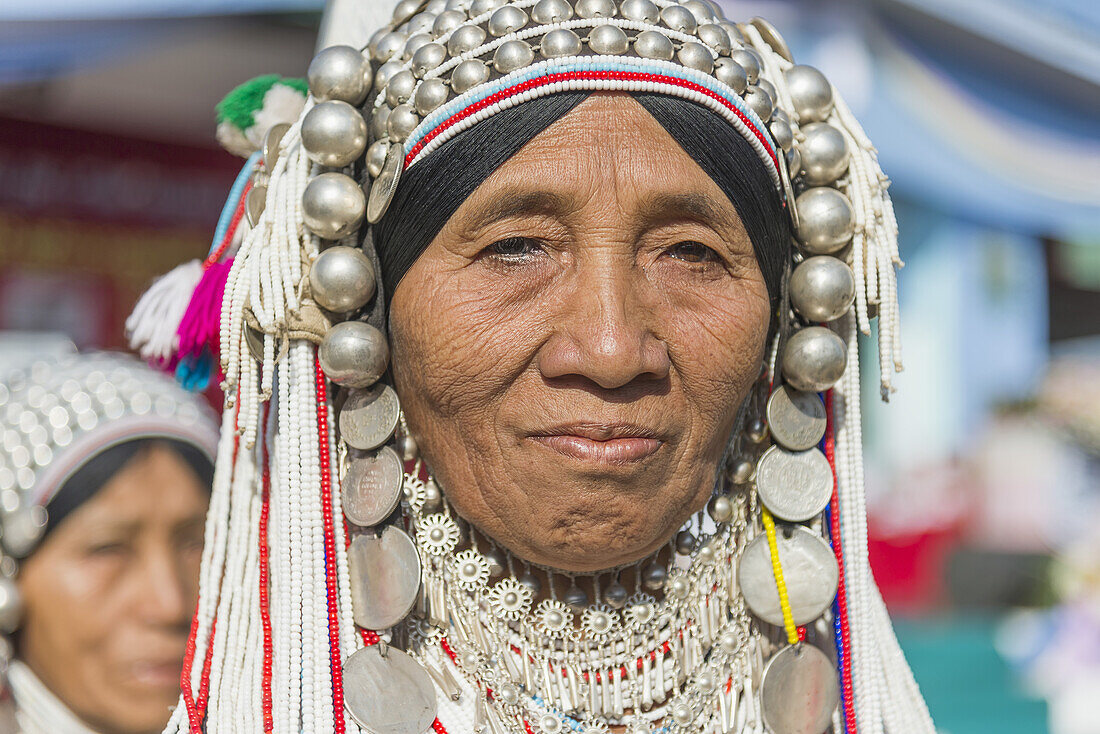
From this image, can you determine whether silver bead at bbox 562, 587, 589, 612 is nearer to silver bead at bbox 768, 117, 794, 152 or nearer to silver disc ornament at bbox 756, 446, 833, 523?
silver disc ornament at bbox 756, 446, 833, 523

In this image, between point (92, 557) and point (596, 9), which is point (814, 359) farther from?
point (92, 557)

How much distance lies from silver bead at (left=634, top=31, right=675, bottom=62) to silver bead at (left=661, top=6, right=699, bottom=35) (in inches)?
2.1

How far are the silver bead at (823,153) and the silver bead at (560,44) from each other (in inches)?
16.1

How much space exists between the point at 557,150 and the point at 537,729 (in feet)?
2.72

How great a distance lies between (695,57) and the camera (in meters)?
1.46

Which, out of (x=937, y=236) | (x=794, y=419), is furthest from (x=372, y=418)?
(x=937, y=236)

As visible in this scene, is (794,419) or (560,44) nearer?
(560,44)

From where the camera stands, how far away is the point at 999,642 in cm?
634

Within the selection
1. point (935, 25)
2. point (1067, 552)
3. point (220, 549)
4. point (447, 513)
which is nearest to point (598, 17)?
point (447, 513)

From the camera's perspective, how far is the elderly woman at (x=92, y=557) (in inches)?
91.0

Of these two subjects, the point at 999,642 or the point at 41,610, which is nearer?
the point at 41,610

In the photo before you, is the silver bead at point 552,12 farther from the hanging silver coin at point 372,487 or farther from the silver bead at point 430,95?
the hanging silver coin at point 372,487

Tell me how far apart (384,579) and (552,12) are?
2.67ft

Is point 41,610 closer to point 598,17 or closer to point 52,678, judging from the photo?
point 52,678
